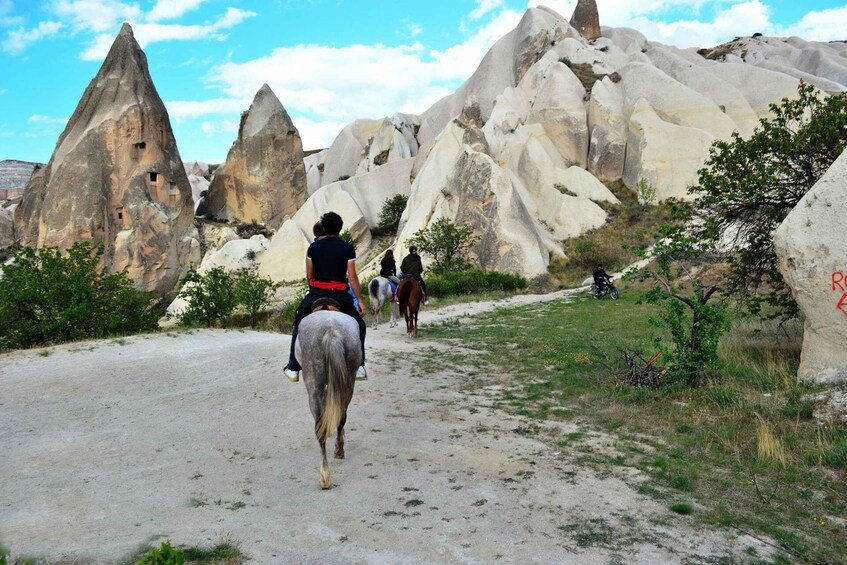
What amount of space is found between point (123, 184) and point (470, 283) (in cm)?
3235

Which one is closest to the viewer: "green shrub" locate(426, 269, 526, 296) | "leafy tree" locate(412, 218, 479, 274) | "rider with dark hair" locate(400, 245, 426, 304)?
"rider with dark hair" locate(400, 245, 426, 304)

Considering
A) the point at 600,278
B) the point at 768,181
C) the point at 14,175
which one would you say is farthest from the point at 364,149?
the point at 768,181

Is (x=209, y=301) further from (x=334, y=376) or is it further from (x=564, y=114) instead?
(x=564, y=114)

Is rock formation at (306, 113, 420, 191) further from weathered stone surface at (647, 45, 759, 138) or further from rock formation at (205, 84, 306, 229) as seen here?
weathered stone surface at (647, 45, 759, 138)

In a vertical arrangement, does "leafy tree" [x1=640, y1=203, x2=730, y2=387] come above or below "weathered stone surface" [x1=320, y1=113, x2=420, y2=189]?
below

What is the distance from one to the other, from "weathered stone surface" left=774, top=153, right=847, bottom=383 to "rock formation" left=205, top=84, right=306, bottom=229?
50094 millimetres

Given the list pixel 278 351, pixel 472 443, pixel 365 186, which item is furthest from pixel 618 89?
pixel 472 443

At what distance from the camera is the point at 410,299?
1356cm

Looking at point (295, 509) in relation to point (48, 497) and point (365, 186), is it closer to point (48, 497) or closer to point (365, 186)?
point (48, 497)

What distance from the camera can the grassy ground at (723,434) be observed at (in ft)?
13.8

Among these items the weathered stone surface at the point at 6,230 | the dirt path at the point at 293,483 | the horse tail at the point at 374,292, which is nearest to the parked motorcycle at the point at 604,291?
the horse tail at the point at 374,292

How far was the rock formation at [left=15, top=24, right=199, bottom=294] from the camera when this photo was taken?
42.6m

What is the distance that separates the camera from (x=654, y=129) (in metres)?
41.5

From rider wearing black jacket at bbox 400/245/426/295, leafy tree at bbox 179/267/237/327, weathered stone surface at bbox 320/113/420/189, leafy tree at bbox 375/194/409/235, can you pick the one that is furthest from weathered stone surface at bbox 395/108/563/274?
weathered stone surface at bbox 320/113/420/189
